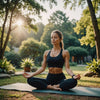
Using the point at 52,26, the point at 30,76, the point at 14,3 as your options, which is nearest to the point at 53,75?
the point at 30,76

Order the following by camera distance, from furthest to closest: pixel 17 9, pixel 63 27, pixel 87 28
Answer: pixel 63 27 → pixel 87 28 → pixel 17 9

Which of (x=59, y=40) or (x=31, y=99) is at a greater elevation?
(x=59, y=40)

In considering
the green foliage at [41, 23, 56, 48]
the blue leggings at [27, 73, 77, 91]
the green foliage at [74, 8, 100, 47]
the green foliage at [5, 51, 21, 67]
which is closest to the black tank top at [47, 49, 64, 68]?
the blue leggings at [27, 73, 77, 91]

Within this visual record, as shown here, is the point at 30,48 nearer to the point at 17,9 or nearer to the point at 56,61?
the point at 17,9

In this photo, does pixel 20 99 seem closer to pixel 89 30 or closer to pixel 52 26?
pixel 89 30

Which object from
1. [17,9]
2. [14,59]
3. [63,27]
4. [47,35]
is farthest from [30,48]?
[63,27]

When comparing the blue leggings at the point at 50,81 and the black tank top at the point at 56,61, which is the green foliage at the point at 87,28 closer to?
the black tank top at the point at 56,61

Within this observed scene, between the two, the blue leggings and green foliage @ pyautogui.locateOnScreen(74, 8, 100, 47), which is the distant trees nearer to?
green foliage @ pyautogui.locateOnScreen(74, 8, 100, 47)

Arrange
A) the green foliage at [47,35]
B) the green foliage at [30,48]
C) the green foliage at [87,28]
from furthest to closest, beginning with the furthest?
1. the green foliage at [47,35]
2. the green foliage at [30,48]
3. the green foliage at [87,28]

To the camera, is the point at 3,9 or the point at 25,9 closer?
the point at 3,9

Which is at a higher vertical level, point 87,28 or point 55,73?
point 87,28

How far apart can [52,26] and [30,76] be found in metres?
39.1

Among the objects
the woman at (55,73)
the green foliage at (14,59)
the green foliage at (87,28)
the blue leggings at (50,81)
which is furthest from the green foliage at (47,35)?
the blue leggings at (50,81)

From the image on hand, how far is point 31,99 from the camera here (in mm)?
3182
